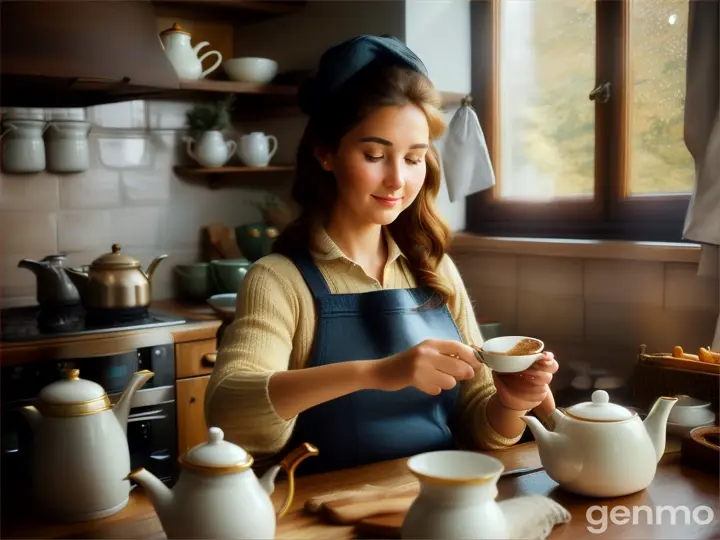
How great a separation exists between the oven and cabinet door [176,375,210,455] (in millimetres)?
25

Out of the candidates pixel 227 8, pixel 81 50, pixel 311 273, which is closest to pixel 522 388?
pixel 311 273

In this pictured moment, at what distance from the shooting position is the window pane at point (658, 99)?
2.32 meters

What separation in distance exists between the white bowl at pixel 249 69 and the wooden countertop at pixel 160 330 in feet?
2.74

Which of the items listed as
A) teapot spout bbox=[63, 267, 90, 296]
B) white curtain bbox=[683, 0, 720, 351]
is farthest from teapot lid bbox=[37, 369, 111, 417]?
white curtain bbox=[683, 0, 720, 351]

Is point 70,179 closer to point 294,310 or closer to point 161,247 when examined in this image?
point 161,247

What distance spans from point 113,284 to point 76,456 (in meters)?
1.38

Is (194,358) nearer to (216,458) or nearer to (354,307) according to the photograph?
(354,307)

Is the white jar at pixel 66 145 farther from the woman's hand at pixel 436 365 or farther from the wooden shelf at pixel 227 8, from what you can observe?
the woman's hand at pixel 436 365

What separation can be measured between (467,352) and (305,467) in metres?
0.49

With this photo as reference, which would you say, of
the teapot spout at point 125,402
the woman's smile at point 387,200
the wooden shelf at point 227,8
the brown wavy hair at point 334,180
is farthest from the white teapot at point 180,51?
the teapot spout at point 125,402

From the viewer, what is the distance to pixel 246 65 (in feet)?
9.82

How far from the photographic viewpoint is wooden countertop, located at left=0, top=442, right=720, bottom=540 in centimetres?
107

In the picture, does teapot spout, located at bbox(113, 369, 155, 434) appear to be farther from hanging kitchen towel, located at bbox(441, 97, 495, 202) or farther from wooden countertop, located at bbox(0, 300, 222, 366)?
hanging kitchen towel, located at bbox(441, 97, 495, 202)

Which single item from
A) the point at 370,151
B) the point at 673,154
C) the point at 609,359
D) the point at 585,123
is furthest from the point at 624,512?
the point at 585,123
